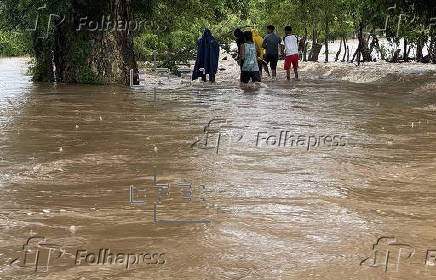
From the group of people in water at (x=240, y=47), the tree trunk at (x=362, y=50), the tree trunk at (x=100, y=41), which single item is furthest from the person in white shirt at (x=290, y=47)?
the tree trunk at (x=362, y=50)

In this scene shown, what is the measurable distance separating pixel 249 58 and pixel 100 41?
4.86m

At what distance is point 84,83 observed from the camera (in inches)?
853

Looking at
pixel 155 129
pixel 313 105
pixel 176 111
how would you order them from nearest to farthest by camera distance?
pixel 155 129
pixel 176 111
pixel 313 105

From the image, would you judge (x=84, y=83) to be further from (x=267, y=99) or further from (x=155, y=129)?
(x=155, y=129)

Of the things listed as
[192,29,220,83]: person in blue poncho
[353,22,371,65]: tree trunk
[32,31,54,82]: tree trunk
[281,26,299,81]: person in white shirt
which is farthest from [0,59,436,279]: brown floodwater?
[353,22,371,65]: tree trunk

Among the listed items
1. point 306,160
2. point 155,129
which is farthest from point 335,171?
point 155,129

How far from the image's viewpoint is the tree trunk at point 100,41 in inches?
838

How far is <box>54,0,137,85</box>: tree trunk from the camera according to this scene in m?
21.3

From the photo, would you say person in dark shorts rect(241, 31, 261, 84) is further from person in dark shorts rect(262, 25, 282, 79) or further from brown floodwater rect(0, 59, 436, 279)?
brown floodwater rect(0, 59, 436, 279)

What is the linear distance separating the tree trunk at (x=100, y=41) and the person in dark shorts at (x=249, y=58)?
4.00 metres

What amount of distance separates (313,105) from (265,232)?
1006 cm

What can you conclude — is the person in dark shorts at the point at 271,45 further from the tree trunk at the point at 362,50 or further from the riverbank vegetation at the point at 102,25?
the tree trunk at the point at 362,50

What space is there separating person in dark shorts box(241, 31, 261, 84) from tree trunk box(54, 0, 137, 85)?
13.1 ft

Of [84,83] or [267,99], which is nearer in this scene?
[267,99]
